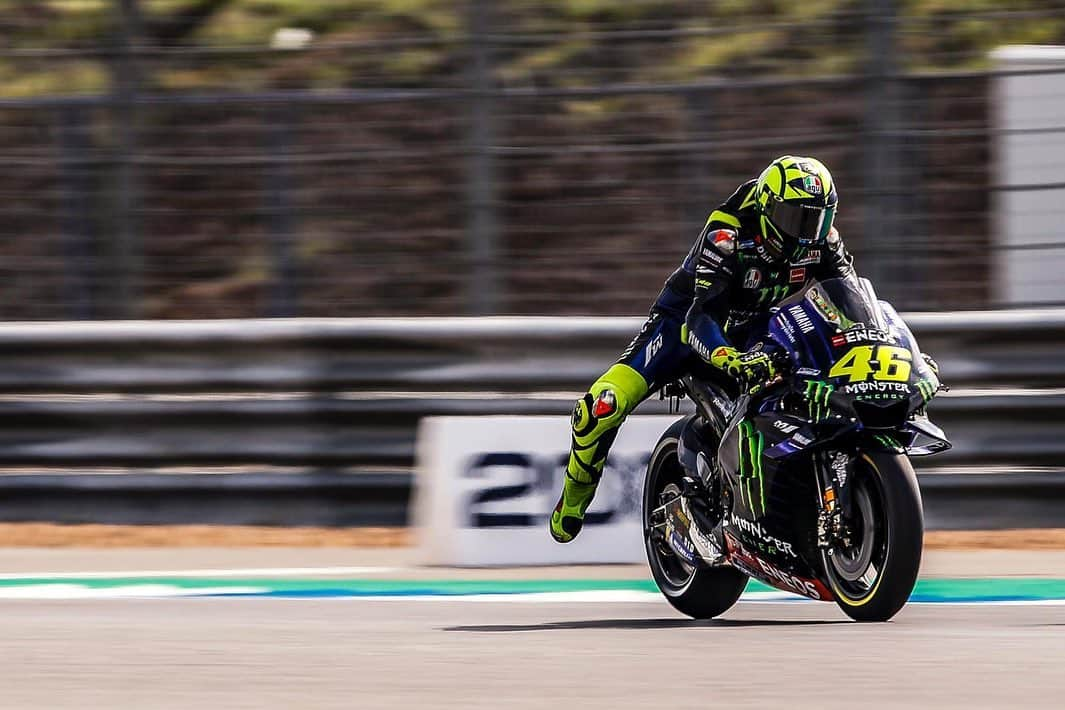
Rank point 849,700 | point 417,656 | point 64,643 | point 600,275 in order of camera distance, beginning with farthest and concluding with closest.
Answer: point 600,275
point 64,643
point 417,656
point 849,700

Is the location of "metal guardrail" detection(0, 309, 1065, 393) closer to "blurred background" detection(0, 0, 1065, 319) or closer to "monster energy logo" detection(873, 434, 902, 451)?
"blurred background" detection(0, 0, 1065, 319)

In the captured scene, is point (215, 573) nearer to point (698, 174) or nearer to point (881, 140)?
point (698, 174)

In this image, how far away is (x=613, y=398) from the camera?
25.5 ft

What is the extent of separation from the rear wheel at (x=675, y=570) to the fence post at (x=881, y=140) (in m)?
3.15

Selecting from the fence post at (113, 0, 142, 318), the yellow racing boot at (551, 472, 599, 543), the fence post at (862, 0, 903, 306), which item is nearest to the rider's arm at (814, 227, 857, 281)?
the yellow racing boot at (551, 472, 599, 543)

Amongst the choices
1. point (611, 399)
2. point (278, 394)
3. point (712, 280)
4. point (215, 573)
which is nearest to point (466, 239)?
point (278, 394)

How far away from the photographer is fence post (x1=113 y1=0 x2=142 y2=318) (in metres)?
11.3

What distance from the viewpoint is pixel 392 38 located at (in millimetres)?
14305

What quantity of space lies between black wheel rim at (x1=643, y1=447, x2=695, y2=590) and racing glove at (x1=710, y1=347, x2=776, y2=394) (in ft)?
2.23

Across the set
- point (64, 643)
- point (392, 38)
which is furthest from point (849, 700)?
point (392, 38)

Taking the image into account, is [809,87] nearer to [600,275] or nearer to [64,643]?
[600,275]

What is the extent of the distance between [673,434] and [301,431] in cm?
334

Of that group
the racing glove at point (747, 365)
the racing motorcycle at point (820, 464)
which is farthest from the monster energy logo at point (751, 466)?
the racing glove at point (747, 365)

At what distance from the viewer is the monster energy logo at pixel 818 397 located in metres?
6.52
